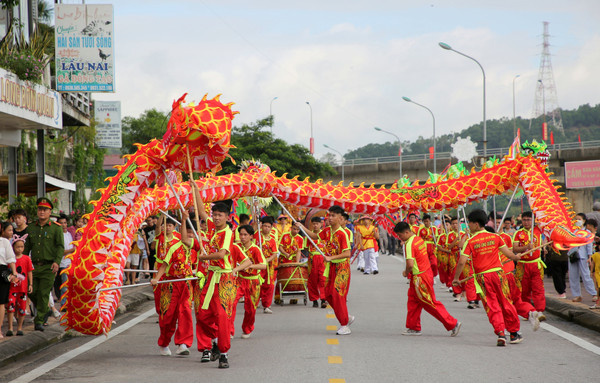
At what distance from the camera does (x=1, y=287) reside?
32.7ft

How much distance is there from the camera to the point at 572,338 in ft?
32.9

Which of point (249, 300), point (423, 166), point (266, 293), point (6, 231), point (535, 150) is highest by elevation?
point (423, 166)

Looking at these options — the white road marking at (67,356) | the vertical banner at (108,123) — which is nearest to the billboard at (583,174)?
the white road marking at (67,356)

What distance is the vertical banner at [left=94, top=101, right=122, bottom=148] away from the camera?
37.2 metres

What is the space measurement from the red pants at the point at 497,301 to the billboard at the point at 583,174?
1858cm

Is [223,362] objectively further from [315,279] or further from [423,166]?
[423,166]

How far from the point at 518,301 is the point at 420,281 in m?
2.20

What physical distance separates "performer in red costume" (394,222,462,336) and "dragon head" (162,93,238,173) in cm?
282

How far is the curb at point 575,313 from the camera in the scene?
11.1m

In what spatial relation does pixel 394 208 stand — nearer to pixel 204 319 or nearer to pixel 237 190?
pixel 237 190

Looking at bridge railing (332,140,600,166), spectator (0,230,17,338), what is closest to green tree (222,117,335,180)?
bridge railing (332,140,600,166)

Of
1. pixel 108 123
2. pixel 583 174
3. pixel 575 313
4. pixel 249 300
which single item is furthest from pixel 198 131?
pixel 108 123

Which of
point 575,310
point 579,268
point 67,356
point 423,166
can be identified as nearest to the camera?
point 67,356

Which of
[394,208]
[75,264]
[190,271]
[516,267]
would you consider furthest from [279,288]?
[75,264]
